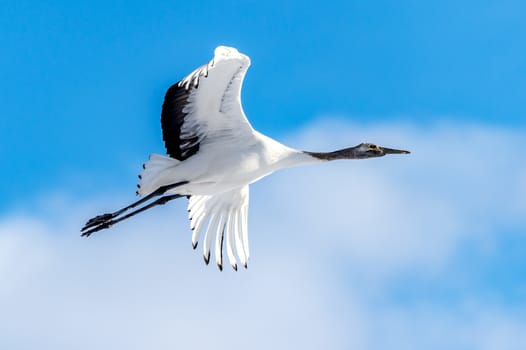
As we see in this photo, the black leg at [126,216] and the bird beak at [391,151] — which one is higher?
the bird beak at [391,151]

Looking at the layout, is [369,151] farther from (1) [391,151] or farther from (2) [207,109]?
(2) [207,109]

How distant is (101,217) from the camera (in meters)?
21.8

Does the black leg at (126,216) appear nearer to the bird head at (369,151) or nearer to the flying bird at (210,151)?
the flying bird at (210,151)

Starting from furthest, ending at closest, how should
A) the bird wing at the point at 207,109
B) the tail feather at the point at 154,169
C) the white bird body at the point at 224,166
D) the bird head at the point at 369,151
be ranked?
the bird head at the point at 369,151 → the tail feather at the point at 154,169 → the white bird body at the point at 224,166 → the bird wing at the point at 207,109

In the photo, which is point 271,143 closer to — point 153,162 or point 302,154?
point 302,154

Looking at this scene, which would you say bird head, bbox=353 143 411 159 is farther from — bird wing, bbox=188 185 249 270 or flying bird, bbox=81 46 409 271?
bird wing, bbox=188 185 249 270

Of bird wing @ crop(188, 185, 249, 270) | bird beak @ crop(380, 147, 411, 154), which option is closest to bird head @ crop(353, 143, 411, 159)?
bird beak @ crop(380, 147, 411, 154)

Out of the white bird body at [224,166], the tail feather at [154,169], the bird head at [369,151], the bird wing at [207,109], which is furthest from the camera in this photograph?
the bird head at [369,151]

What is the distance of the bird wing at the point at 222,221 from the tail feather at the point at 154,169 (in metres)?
1.74

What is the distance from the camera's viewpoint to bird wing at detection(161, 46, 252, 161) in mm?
18922

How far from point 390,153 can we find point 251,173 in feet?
8.75

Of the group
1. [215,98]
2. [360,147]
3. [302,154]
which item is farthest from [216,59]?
[360,147]

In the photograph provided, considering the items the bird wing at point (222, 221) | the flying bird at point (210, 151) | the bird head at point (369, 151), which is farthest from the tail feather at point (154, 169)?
the bird head at point (369, 151)

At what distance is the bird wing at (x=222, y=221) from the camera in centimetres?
2233
